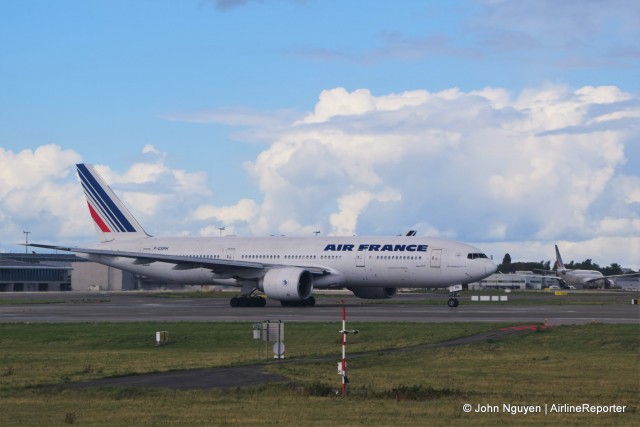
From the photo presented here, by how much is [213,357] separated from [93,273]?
114 metres

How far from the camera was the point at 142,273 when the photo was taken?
268ft

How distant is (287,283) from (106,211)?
23.0 m

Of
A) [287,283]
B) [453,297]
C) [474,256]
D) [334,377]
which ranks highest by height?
[474,256]

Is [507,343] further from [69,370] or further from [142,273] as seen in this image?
[142,273]

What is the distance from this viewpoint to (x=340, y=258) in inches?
2876

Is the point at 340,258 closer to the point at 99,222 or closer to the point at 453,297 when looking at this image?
the point at 453,297

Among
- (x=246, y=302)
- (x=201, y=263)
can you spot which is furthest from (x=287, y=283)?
(x=201, y=263)

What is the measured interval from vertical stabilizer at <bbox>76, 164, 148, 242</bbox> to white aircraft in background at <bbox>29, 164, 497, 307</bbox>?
1330mm

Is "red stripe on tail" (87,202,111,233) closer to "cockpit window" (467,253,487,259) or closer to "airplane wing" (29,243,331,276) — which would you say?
"airplane wing" (29,243,331,276)

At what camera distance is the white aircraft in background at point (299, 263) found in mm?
70062

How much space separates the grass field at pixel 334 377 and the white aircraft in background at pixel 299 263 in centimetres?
2393


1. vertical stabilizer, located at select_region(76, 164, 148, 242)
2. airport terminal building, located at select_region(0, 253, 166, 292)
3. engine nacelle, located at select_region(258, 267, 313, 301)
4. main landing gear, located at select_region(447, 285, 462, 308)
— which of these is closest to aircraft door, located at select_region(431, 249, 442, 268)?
main landing gear, located at select_region(447, 285, 462, 308)

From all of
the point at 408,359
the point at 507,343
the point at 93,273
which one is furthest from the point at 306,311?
the point at 93,273

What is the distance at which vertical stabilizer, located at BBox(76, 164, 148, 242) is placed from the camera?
84938 mm
